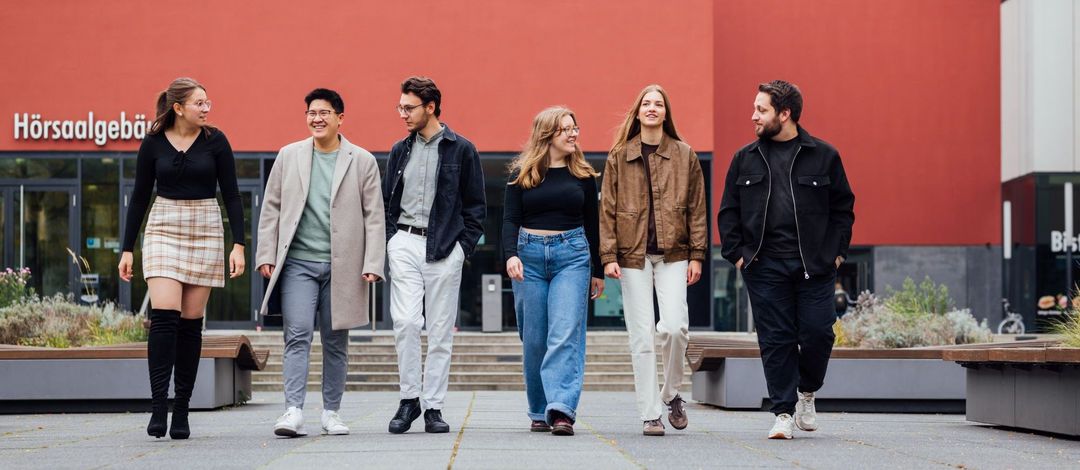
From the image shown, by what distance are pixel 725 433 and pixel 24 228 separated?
16557mm

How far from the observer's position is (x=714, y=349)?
36.1 ft

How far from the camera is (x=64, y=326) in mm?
12164

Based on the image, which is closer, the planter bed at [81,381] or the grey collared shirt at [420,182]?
the grey collared shirt at [420,182]

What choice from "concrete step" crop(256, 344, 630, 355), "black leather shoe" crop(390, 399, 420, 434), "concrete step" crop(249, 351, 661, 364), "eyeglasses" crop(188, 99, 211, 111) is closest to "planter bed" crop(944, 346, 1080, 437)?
"black leather shoe" crop(390, 399, 420, 434)

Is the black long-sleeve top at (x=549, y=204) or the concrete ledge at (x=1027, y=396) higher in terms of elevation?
the black long-sleeve top at (x=549, y=204)

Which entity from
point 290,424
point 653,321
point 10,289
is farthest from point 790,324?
point 10,289

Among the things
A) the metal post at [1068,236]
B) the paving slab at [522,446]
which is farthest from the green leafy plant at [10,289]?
the metal post at [1068,236]

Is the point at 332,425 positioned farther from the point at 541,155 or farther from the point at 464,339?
the point at 464,339

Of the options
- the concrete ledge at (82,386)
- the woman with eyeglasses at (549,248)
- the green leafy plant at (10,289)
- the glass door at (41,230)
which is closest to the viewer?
the woman with eyeglasses at (549,248)

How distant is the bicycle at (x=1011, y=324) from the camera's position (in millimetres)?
23688

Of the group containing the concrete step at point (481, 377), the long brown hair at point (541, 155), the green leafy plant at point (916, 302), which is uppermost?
the long brown hair at point (541, 155)

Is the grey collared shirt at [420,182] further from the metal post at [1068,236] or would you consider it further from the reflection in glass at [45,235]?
the metal post at [1068,236]

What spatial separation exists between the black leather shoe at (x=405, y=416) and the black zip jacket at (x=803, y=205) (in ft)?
5.66

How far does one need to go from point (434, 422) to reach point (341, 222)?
1.10 m
